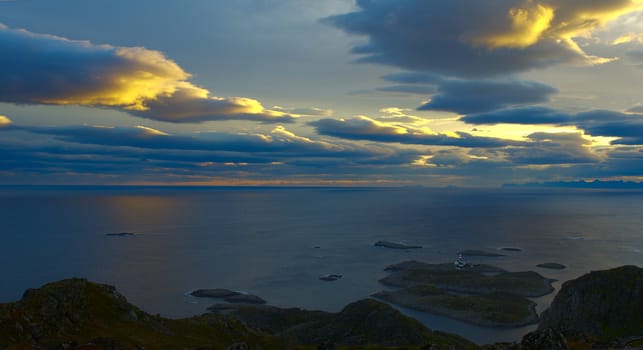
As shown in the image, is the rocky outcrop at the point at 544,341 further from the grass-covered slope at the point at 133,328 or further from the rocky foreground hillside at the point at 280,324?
the grass-covered slope at the point at 133,328

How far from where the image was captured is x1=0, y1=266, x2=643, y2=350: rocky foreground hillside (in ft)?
202

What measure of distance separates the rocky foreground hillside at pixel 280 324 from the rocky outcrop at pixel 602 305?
0.20 metres

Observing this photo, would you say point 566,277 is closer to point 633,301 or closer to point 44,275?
point 633,301

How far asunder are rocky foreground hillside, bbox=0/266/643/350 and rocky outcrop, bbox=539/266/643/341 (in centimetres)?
20

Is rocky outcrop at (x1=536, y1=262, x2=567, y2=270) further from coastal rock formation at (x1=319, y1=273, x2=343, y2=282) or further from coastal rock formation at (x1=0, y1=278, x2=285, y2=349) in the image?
coastal rock formation at (x1=0, y1=278, x2=285, y2=349)

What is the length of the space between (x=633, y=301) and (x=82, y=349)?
11017cm

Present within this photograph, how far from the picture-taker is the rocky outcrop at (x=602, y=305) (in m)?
100

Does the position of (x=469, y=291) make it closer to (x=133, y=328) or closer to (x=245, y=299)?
(x=245, y=299)

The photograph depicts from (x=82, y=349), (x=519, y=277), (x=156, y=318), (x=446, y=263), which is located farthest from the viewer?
(x=446, y=263)

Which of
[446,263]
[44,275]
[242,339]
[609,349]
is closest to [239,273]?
[44,275]

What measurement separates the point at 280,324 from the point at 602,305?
258 ft

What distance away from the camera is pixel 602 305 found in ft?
345

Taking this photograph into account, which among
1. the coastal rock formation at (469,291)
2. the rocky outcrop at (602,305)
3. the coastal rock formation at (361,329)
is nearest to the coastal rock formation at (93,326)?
the coastal rock formation at (361,329)

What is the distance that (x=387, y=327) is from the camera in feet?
355
